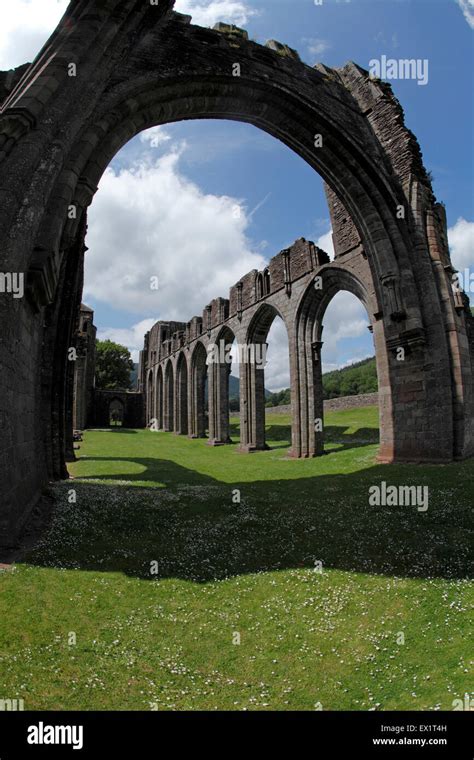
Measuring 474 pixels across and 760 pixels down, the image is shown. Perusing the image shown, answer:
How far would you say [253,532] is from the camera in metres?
7.43

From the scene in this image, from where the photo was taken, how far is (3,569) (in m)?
5.05

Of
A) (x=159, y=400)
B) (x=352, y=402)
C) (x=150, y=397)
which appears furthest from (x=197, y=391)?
(x=150, y=397)

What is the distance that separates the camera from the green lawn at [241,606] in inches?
143

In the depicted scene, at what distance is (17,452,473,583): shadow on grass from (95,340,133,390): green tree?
58.9 m

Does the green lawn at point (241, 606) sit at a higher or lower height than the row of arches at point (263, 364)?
lower

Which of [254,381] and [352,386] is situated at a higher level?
[352,386]

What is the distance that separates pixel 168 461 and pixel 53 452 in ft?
22.6

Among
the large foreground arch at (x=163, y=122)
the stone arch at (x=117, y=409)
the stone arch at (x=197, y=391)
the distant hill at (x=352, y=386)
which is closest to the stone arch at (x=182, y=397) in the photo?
the stone arch at (x=197, y=391)

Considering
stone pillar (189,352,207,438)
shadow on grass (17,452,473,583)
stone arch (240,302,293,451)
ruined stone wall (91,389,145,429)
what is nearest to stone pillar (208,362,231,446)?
stone arch (240,302,293,451)

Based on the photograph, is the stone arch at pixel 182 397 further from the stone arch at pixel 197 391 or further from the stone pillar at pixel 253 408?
the stone pillar at pixel 253 408

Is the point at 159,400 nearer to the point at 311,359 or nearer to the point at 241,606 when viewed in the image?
the point at 311,359

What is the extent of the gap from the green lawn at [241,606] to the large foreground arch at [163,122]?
1585mm

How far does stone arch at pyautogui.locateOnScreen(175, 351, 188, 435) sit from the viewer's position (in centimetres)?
3754

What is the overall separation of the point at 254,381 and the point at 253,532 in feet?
52.3
